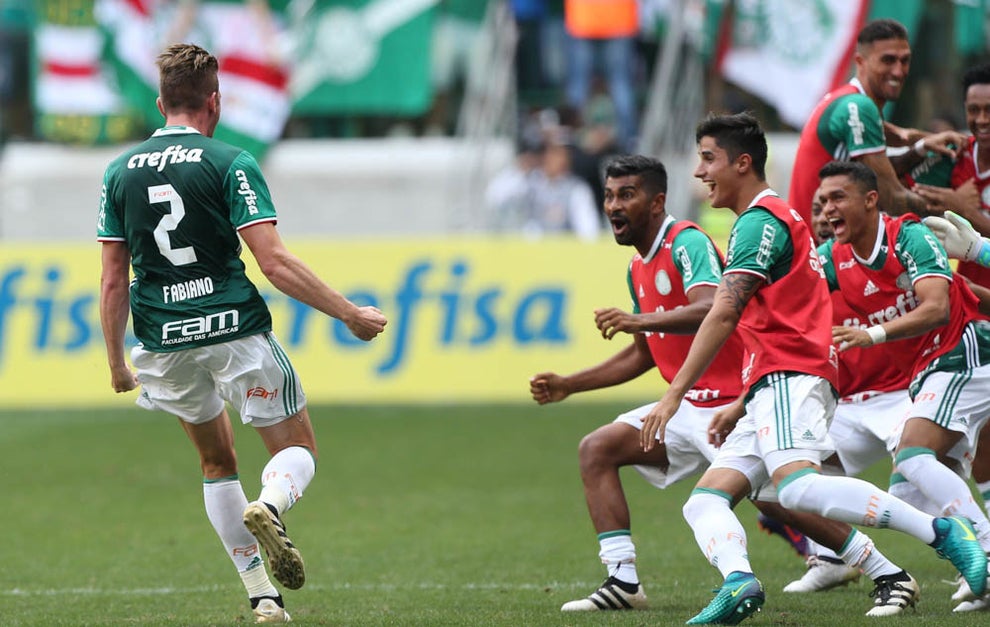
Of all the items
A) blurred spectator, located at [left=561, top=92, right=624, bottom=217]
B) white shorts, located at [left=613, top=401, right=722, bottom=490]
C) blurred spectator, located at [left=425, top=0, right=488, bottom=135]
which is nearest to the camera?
white shorts, located at [left=613, top=401, right=722, bottom=490]

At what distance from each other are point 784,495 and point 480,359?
31.9 ft

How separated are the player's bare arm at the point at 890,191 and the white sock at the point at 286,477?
9.99 feet

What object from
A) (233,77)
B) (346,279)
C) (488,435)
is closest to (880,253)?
(488,435)

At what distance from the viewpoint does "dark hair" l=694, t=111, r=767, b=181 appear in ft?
22.1

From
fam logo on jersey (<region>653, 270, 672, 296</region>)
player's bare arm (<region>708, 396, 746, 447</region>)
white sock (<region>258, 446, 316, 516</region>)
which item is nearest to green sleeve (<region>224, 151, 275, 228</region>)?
white sock (<region>258, 446, 316, 516</region>)

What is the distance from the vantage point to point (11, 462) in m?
13.2

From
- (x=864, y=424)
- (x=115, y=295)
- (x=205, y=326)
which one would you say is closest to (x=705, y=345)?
(x=864, y=424)

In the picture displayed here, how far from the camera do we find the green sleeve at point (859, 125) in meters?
7.88

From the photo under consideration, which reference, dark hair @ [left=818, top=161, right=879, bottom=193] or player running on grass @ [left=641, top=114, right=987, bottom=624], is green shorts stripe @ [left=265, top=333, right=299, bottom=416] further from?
dark hair @ [left=818, top=161, right=879, bottom=193]

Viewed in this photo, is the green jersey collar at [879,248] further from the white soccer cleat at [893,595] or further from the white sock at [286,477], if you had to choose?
the white sock at [286,477]

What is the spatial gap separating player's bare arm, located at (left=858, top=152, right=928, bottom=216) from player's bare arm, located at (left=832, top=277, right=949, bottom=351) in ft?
3.42

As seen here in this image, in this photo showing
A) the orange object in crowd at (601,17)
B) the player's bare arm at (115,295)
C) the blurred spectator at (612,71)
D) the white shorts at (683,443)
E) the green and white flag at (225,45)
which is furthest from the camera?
the green and white flag at (225,45)

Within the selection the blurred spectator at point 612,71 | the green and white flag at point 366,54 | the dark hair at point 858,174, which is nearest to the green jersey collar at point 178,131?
the dark hair at point 858,174

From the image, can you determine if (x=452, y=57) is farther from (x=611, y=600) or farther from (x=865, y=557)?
(x=865, y=557)
